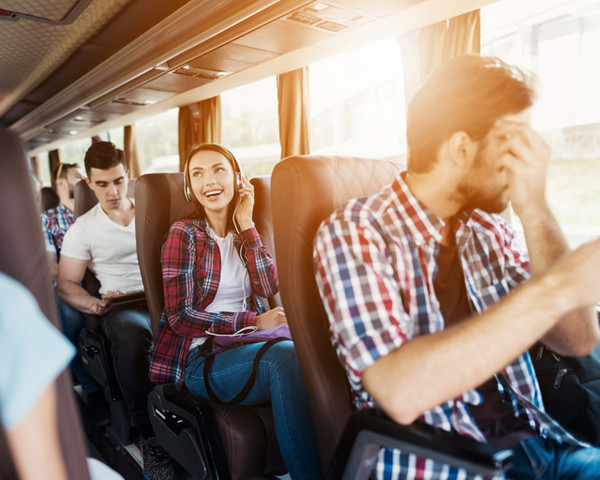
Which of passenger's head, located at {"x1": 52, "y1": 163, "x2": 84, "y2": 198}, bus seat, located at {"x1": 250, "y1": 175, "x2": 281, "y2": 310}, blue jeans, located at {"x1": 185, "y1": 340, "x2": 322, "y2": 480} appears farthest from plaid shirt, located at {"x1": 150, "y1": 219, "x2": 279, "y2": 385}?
passenger's head, located at {"x1": 52, "y1": 163, "x2": 84, "y2": 198}

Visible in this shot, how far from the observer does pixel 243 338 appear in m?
1.87

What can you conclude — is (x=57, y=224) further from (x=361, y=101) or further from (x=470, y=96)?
(x=470, y=96)

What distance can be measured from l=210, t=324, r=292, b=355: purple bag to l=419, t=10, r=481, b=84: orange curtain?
1.90m

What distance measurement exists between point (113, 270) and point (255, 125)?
2.62 meters

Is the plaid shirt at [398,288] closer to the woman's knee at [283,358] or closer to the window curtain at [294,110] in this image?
the woman's knee at [283,358]

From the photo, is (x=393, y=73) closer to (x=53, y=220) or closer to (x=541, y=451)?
(x=541, y=451)

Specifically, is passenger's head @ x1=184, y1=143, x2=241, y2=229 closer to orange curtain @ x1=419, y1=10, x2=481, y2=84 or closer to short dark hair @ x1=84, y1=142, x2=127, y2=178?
short dark hair @ x1=84, y1=142, x2=127, y2=178

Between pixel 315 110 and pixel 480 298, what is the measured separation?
3456 millimetres

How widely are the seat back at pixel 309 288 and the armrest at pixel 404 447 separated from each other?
23cm

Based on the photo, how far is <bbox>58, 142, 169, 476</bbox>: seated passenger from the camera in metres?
2.49

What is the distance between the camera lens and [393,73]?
3316 mm

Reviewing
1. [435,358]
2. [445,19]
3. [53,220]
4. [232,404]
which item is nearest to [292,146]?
[445,19]

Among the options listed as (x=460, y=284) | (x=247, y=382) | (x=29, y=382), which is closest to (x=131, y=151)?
(x=247, y=382)

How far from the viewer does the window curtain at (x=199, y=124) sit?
5.56m
